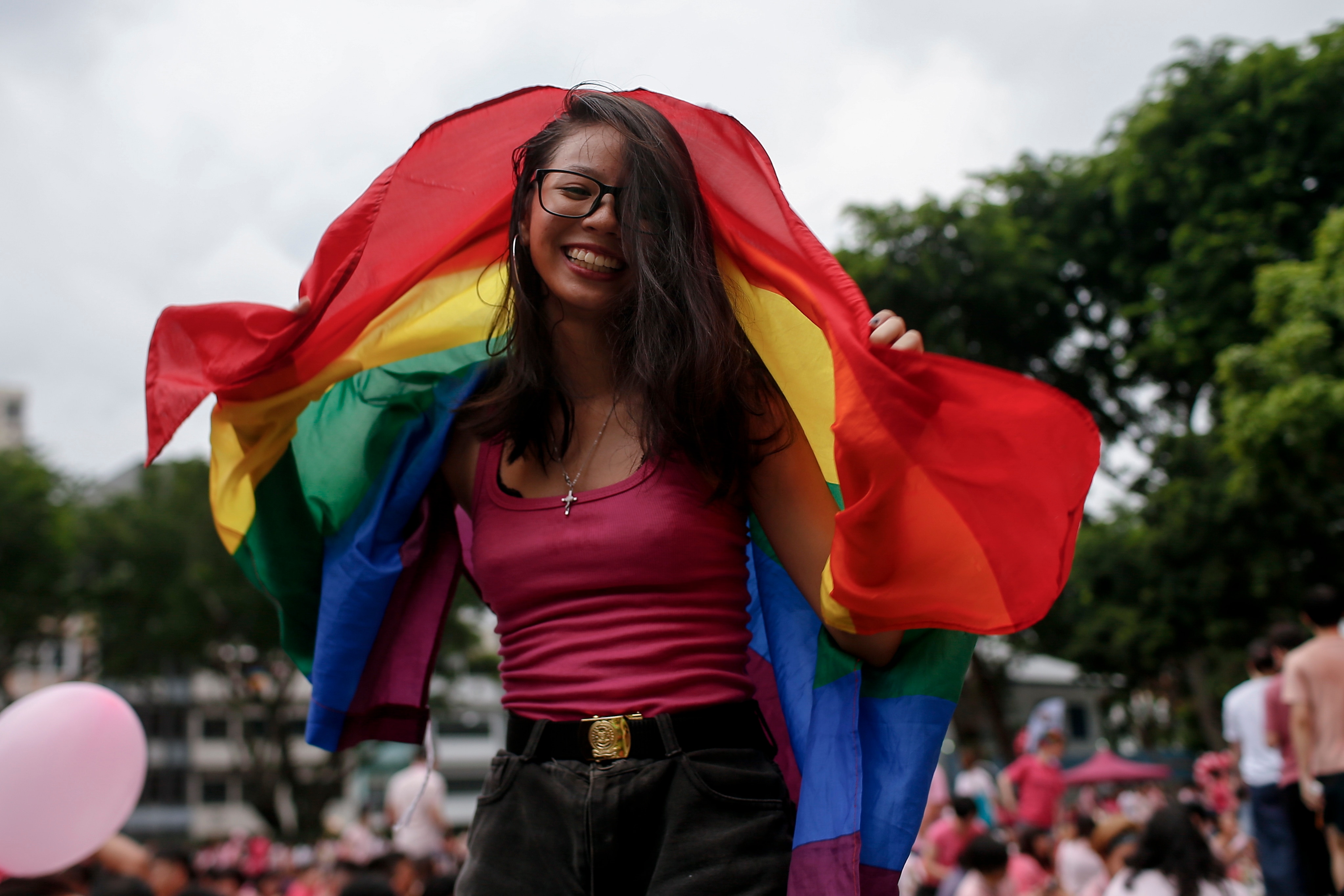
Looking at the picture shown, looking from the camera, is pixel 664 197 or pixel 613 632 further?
pixel 664 197

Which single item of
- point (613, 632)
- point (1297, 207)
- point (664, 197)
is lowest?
point (613, 632)

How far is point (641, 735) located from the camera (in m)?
1.75

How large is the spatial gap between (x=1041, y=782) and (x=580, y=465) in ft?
31.4

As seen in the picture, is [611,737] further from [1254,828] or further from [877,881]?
[1254,828]

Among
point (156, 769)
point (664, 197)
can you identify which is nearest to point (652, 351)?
point (664, 197)

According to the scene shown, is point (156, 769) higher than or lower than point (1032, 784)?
higher

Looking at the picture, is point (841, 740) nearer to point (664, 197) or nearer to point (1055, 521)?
point (1055, 521)

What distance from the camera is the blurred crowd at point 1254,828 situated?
4.84 m

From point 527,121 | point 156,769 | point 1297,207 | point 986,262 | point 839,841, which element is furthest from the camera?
point 156,769

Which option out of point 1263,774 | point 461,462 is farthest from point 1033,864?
point 461,462

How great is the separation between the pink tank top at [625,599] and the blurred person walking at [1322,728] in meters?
3.96

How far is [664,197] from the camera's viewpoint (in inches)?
76.0

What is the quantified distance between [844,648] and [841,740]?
0.49 feet

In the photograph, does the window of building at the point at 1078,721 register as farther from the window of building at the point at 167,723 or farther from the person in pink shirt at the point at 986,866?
the person in pink shirt at the point at 986,866
